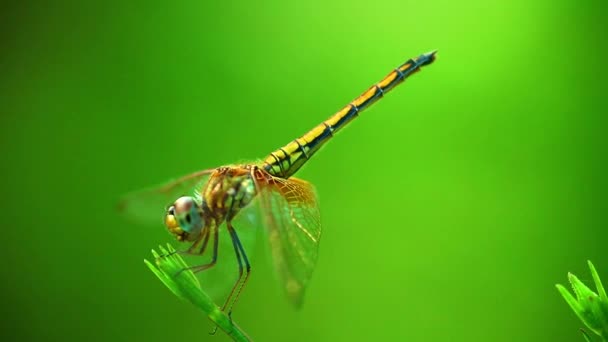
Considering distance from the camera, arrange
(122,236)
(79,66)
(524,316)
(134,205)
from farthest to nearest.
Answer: (79,66), (122,236), (524,316), (134,205)

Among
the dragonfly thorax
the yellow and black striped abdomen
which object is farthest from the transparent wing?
the yellow and black striped abdomen

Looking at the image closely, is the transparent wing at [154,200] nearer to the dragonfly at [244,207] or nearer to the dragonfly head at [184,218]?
the dragonfly at [244,207]

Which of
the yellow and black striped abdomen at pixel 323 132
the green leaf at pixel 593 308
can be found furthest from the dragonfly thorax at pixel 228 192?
the green leaf at pixel 593 308

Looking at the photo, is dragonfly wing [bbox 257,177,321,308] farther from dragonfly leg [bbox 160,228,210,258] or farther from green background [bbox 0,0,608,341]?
green background [bbox 0,0,608,341]

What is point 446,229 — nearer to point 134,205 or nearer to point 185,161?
point 185,161

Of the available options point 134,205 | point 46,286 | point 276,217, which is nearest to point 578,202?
point 276,217

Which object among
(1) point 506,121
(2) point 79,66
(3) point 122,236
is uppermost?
(2) point 79,66

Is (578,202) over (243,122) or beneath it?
beneath
